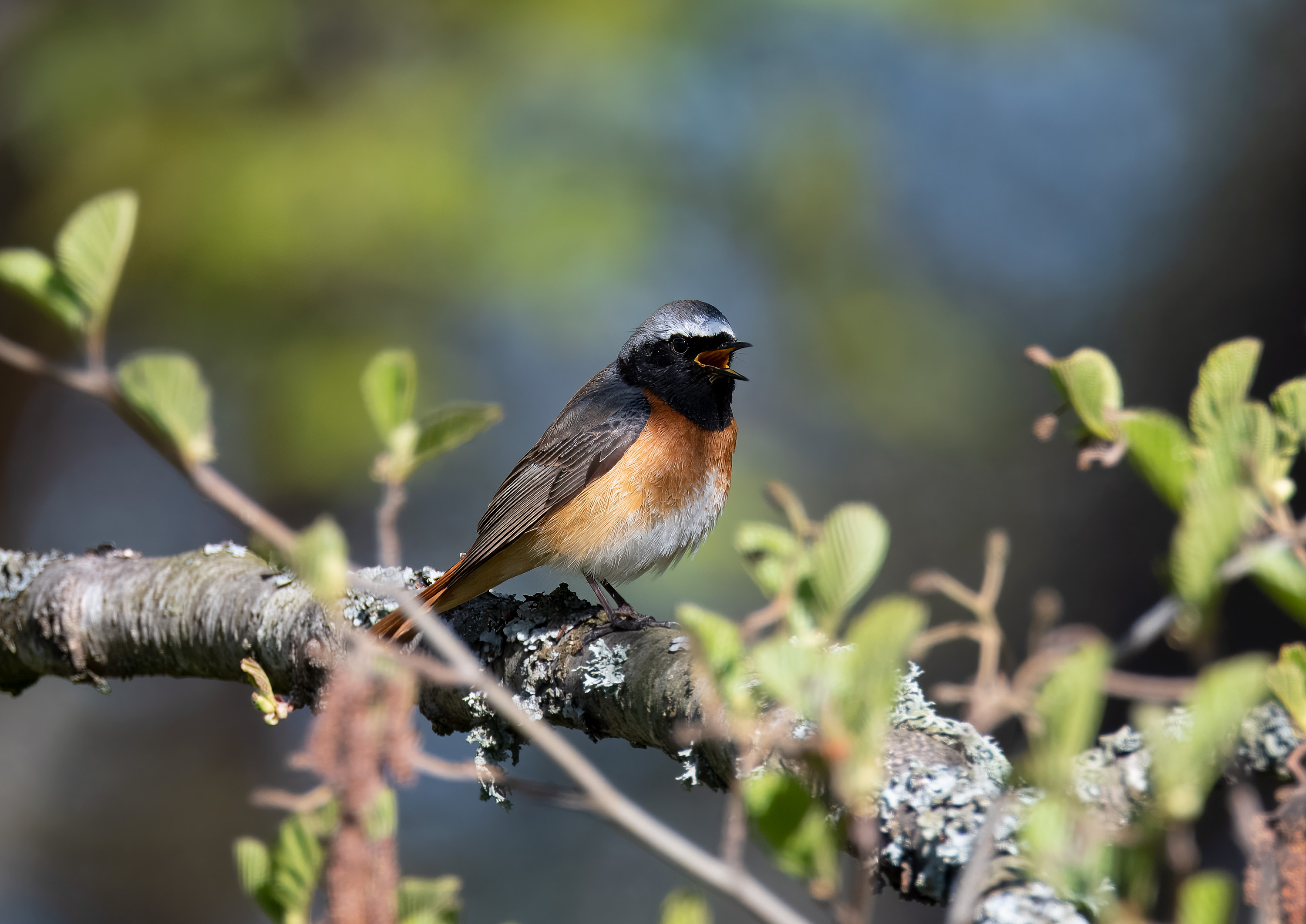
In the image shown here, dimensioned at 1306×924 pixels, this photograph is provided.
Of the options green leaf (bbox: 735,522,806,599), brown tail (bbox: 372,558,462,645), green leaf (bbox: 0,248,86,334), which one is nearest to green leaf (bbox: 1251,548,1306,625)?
green leaf (bbox: 735,522,806,599)

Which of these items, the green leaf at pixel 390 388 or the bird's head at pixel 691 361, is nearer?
the green leaf at pixel 390 388

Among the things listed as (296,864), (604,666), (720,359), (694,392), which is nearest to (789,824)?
(296,864)

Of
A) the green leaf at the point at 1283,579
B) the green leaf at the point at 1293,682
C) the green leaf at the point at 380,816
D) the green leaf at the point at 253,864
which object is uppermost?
the green leaf at the point at 1293,682

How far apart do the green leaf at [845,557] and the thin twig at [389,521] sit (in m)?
0.37

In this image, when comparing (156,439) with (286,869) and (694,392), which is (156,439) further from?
(694,392)

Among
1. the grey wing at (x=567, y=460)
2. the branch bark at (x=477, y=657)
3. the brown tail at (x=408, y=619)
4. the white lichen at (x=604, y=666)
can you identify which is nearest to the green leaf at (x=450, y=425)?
the branch bark at (x=477, y=657)

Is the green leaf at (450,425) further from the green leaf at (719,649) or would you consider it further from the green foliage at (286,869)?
the green foliage at (286,869)

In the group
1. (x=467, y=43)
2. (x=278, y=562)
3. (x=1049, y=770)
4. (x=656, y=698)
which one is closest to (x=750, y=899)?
(x=1049, y=770)

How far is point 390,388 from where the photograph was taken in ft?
3.32

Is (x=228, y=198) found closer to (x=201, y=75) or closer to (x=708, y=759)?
(x=201, y=75)

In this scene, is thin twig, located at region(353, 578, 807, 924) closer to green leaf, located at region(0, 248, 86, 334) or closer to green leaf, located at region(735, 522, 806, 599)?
green leaf, located at region(735, 522, 806, 599)

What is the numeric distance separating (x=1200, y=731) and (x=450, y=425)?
0.71 m

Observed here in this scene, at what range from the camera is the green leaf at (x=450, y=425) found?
1.04 metres

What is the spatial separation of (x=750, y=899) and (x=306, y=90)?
6120 millimetres
